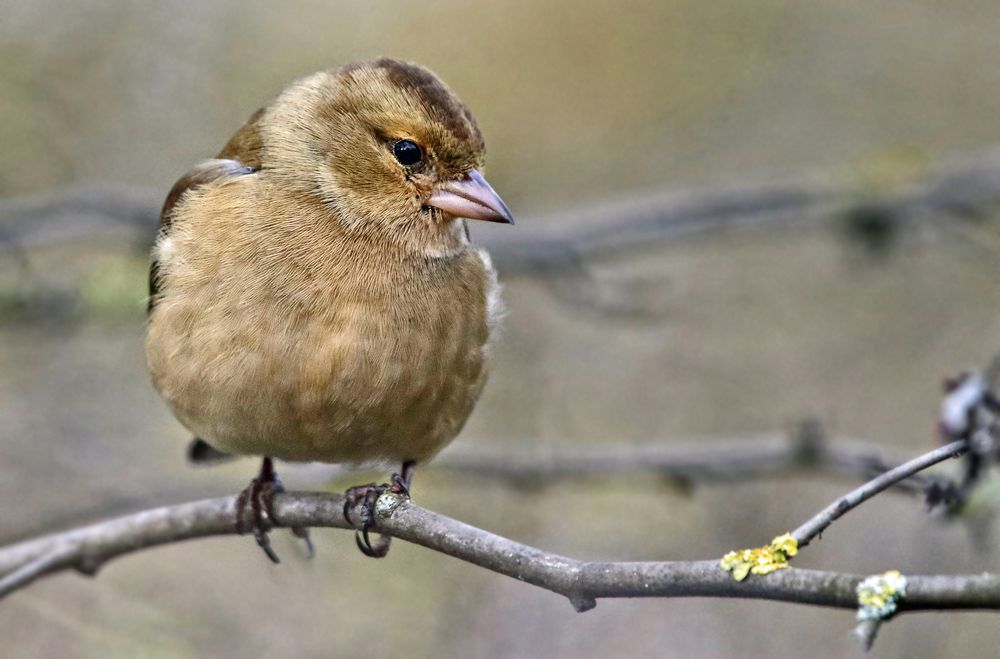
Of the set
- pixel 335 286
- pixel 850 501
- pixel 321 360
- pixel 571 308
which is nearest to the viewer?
pixel 850 501

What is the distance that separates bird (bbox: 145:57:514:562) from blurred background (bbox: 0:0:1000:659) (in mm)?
1313

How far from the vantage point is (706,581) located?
277 centimetres

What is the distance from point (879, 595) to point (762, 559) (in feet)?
0.90

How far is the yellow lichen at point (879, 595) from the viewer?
2520 millimetres

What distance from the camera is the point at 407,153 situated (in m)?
4.79

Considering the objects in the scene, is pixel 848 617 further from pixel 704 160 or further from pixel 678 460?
pixel 704 160

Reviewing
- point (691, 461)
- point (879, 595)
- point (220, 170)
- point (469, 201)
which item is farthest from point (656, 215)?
point (879, 595)

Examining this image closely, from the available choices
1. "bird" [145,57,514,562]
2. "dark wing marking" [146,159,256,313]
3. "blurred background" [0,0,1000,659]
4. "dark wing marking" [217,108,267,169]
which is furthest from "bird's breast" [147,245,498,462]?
"blurred background" [0,0,1000,659]

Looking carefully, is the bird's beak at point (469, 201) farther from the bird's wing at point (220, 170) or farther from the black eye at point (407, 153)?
the bird's wing at point (220, 170)

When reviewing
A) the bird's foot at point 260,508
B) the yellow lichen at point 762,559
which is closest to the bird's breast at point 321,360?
the bird's foot at point 260,508

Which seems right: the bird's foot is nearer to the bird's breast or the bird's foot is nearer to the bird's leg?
the bird's breast

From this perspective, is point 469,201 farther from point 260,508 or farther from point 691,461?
point 691,461

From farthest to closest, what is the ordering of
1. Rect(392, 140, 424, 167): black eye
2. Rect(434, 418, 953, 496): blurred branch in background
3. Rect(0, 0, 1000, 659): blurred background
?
Rect(0, 0, 1000, 659): blurred background < Rect(434, 418, 953, 496): blurred branch in background < Rect(392, 140, 424, 167): black eye

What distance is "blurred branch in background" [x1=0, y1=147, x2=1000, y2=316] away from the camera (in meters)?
6.29
